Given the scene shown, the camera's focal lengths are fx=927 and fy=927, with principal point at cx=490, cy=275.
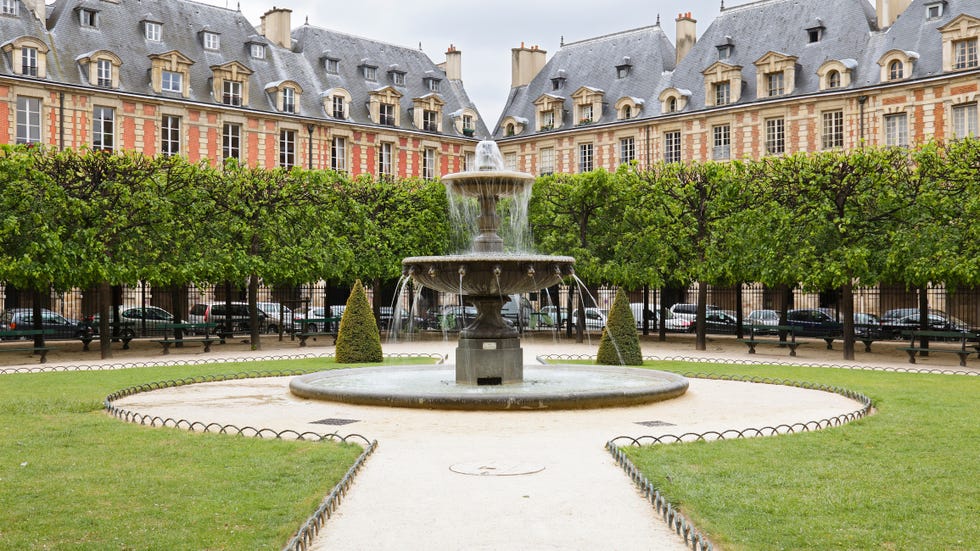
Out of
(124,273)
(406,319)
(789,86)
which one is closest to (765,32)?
(789,86)

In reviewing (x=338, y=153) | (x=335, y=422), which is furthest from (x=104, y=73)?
(x=335, y=422)

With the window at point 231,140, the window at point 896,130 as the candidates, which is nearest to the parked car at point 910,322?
the window at point 896,130

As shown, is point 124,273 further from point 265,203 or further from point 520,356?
point 520,356

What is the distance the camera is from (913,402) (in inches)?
459

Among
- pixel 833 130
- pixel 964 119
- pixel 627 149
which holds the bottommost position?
pixel 964 119

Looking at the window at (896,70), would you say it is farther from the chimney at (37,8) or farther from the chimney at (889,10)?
the chimney at (37,8)

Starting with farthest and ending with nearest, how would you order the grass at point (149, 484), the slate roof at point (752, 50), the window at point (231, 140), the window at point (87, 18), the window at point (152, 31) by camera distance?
the window at point (231, 140), the window at point (152, 31), the window at point (87, 18), the slate roof at point (752, 50), the grass at point (149, 484)

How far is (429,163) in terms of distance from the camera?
44.6 meters

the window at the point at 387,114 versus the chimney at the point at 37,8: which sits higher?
the chimney at the point at 37,8

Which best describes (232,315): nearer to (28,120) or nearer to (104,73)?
(28,120)

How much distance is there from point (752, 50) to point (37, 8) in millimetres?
28280

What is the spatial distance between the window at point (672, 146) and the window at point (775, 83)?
4352 mm

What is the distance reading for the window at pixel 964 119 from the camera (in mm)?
33219

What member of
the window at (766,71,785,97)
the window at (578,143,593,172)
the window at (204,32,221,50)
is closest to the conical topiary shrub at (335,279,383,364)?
the window at (204,32,221,50)
